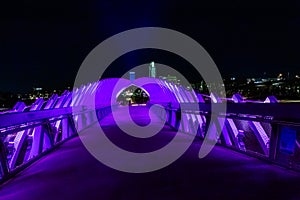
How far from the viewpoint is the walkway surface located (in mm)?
5250

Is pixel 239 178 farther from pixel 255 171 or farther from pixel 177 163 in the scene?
pixel 177 163

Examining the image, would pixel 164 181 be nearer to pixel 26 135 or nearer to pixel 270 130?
pixel 270 130

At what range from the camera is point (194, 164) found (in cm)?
790

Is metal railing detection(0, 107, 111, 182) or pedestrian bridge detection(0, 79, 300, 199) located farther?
metal railing detection(0, 107, 111, 182)

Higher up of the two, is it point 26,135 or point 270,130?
point 270,130

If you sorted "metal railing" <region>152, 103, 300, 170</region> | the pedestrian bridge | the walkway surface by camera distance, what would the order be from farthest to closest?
"metal railing" <region>152, 103, 300, 170</region> < the pedestrian bridge < the walkway surface

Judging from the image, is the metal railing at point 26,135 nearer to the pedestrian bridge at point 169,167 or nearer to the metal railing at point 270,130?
the pedestrian bridge at point 169,167

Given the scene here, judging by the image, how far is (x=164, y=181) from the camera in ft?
20.3

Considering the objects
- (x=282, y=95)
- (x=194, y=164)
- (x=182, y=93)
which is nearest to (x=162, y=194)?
(x=194, y=164)

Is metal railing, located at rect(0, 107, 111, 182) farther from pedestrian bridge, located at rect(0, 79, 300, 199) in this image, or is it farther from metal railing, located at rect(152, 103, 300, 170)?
metal railing, located at rect(152, 103, 300, 170)

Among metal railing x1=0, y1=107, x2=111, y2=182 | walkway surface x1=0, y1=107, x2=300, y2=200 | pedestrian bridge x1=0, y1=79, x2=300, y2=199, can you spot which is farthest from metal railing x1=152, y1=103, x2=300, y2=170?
metal railing x1=0, y1=107, x2=111, y2=182

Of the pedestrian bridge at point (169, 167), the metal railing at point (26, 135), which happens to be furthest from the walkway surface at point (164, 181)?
the metal railing at point (26, 135)

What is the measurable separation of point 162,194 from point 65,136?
30.3 ft

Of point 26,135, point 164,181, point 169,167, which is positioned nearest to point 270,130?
point 169,167
